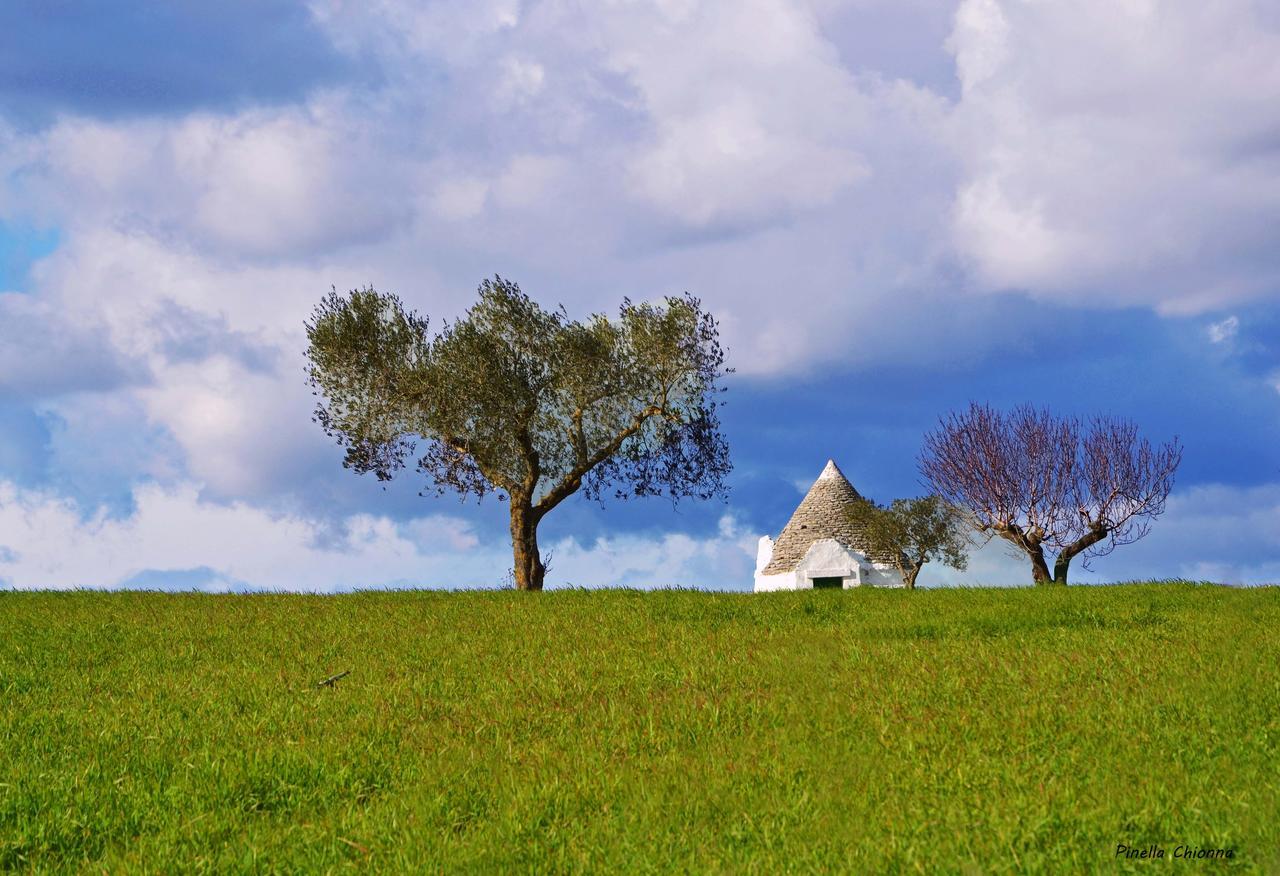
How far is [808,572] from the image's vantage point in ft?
162

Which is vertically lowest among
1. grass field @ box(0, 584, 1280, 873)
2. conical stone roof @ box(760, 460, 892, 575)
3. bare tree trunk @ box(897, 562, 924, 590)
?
grass field @ box(0, 584, 1280, 873)

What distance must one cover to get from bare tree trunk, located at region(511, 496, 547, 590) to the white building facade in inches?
720

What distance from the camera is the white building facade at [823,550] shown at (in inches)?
1928

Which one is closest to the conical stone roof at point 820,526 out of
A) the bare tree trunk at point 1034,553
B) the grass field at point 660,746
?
the bare tree trunk at point 1034,553

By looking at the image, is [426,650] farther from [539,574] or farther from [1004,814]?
[539,574]

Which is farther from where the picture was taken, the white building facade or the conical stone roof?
the conical stone roof

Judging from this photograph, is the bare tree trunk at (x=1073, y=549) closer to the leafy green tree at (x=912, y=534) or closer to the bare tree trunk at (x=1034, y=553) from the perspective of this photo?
the bare tree trunk at (x=1034, y=553)

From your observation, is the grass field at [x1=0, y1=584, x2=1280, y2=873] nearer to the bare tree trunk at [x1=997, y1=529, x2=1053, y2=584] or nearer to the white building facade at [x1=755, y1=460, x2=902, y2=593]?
the bare tree trunk at [x1=997, y1=529, x2=1053, y2=584]

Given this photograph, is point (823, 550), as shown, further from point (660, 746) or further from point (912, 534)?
point (660, 746)

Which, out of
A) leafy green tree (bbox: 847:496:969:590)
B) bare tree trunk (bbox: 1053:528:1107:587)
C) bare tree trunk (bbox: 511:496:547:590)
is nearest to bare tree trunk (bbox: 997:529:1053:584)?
bare tree trunk (bbox: 1053:528:1107:587)

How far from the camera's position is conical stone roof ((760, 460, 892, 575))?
163 feet

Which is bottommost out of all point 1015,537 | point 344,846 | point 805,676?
point 344,846

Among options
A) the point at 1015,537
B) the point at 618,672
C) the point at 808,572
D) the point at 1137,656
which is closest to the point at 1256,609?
the point at 1137,656

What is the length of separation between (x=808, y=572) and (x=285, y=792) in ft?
138
